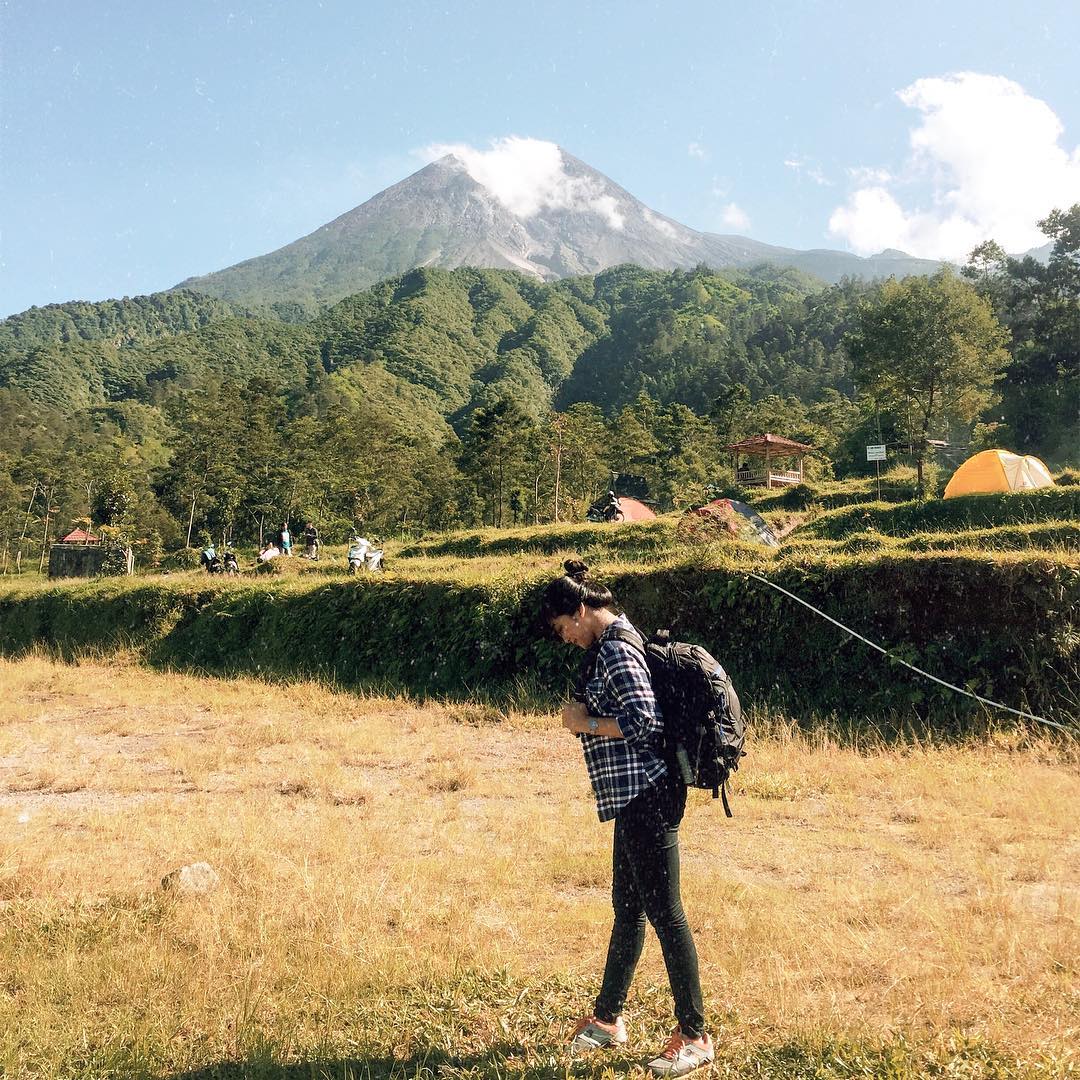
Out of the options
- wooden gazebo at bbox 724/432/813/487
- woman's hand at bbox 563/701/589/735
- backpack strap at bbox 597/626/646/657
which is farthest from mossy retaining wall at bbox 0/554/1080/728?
wooden gazebo at bbox 724/432/813/487

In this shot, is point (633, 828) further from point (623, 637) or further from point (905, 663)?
point (905, 663)

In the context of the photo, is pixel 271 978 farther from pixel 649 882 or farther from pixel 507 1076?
pixel 649 882

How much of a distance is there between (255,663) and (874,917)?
12.2 m

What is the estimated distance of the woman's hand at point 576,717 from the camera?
3051mm

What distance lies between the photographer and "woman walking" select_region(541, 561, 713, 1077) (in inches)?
117

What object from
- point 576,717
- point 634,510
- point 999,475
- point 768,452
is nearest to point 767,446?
point 768,452

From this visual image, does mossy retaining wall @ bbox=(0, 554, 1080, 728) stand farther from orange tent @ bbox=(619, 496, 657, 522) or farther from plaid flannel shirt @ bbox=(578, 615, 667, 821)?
orange tent @ bbox=(619, 496, 657, 522)

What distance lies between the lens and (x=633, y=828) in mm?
3021

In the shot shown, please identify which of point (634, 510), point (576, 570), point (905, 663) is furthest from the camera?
point (634, 510)

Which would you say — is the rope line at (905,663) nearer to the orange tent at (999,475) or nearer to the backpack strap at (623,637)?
the backpack strap at (623,637)

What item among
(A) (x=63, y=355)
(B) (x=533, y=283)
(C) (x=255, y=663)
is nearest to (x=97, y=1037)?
(C) (x=255, y=663)

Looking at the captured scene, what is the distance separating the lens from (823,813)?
6.11 m

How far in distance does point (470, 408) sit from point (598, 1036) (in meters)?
117

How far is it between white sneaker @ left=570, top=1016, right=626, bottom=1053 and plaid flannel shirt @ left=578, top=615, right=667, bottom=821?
818mm
